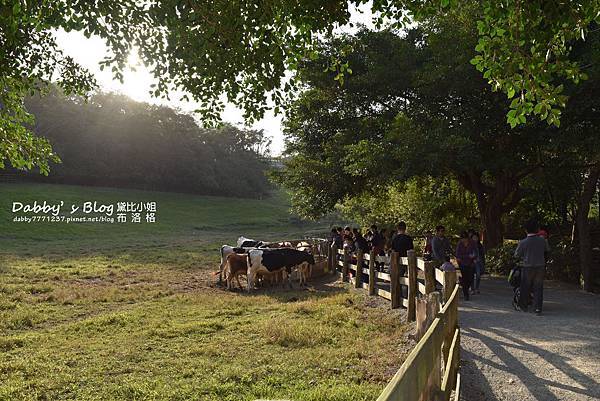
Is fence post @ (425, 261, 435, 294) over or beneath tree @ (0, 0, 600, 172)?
beneath

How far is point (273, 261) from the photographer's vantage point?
57.7 feet

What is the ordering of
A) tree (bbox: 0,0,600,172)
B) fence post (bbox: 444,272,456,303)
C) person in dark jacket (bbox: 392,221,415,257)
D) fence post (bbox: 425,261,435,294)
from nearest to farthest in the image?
tree (bbox: 0,0,600,172), fence post (bbox: 444,272,456,303), fence post (bbox: 425,261,435,294), person in dark jacket (bbox: 392,221,415,257)

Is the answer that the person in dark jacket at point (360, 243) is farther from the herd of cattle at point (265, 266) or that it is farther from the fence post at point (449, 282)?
the fence post at point (449, 282)

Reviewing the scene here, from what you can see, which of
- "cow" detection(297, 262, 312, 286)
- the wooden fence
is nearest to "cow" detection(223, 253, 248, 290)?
"cow" detection(297, 262, 312, 286)

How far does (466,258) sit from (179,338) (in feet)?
22.6

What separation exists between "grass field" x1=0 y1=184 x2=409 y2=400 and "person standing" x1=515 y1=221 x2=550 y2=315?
9.75 feet

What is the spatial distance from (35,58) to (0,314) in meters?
7.38

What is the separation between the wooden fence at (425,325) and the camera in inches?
98.2

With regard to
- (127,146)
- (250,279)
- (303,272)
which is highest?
(127,146)

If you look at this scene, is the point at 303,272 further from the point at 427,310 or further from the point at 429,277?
the point at 427,310

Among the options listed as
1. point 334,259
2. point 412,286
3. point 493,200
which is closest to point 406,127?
point 412,286

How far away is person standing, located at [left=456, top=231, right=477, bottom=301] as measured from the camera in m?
12.1

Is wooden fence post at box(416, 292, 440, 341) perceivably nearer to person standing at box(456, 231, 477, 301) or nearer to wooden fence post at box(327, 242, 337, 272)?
person standing at box(456, 231, 477, 301)

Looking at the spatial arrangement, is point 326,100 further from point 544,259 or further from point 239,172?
point 239,172
